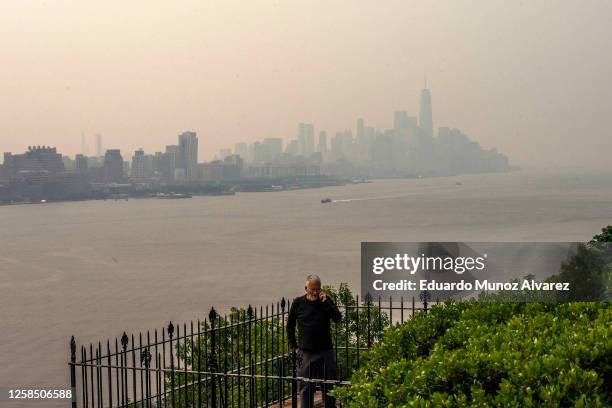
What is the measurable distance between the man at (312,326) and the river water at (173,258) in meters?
61.2

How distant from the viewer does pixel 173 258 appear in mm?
121688

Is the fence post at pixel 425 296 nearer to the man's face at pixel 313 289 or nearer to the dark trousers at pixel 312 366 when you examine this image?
the dark trousers at pixel 312 366

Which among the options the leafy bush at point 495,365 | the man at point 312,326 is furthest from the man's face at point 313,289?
the leafy bush at point 495,365

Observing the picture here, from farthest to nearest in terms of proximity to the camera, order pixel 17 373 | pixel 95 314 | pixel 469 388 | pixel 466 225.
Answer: pixel 466 225, pixel 95 314, pixel 17 373, pixel 469 388

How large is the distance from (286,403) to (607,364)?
774cm

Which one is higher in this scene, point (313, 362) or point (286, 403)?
point (313, 362)

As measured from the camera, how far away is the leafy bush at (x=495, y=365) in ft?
15.3

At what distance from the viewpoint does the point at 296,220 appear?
170 m

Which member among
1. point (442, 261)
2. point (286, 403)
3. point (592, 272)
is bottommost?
point (286, 403)

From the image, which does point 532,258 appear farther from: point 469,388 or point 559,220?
point 559,220

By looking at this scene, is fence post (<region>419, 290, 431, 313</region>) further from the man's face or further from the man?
the man's face

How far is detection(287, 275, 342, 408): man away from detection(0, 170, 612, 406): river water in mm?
61217

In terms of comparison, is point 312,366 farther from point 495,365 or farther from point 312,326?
point 495,365

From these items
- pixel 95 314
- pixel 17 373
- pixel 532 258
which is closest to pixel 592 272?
pixel 532 258
